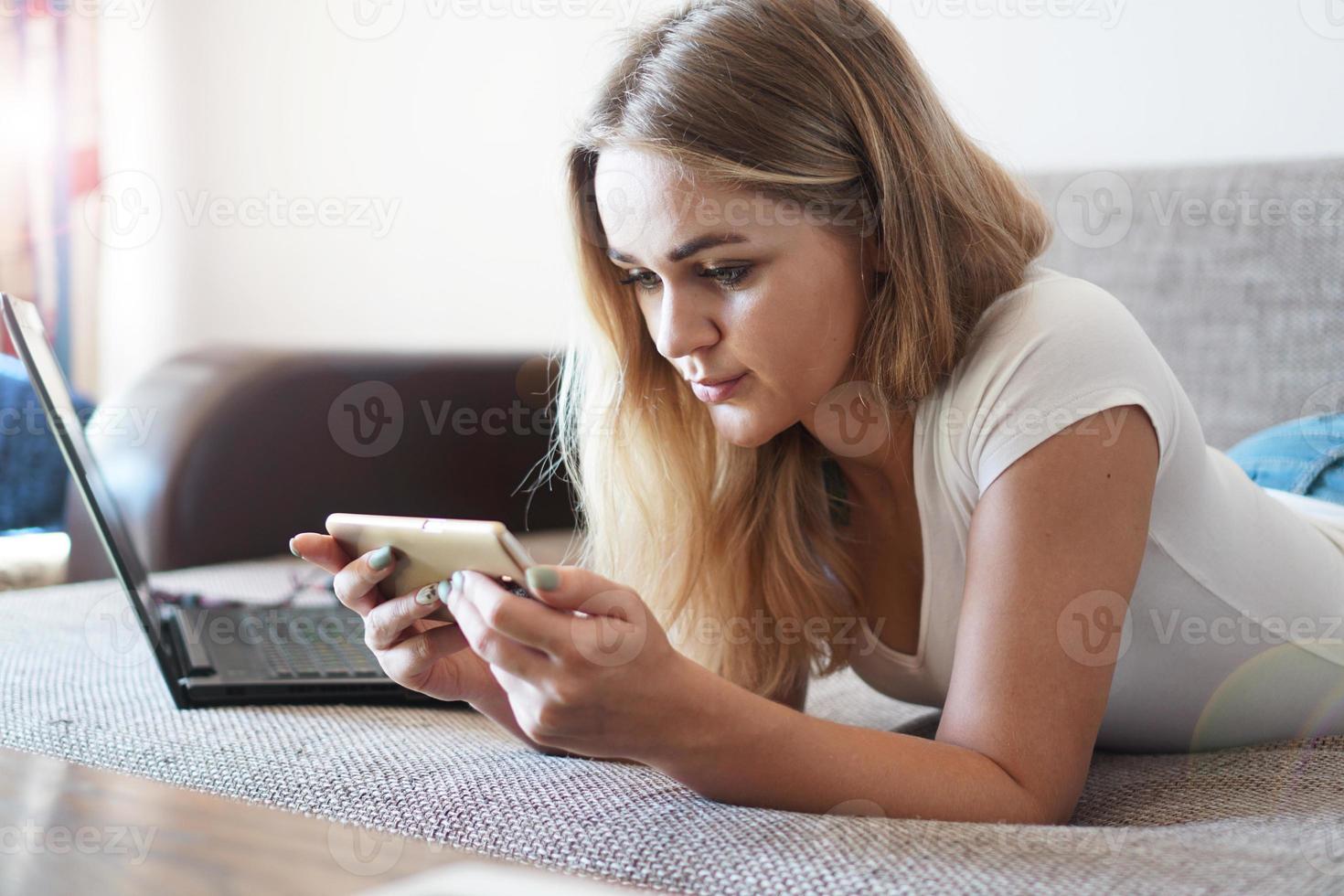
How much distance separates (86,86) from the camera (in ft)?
11.1

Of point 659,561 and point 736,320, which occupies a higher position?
point 736,320

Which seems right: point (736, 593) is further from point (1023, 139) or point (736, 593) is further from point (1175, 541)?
point (1023, 139)

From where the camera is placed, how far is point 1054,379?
2.63ft

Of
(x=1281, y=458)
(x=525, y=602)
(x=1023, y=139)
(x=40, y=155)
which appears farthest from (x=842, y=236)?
(x=40, y=155)

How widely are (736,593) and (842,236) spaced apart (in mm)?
340
